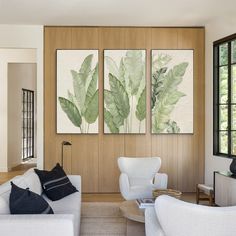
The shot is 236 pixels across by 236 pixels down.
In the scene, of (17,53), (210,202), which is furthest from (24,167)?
(210,202)

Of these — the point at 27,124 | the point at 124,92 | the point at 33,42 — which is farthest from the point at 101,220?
the point at 27,124

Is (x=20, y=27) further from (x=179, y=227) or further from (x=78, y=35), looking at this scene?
(x=179, y=227)

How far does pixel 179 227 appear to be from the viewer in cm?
281

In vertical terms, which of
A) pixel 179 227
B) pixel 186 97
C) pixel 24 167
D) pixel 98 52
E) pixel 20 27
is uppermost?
pixel 20 27

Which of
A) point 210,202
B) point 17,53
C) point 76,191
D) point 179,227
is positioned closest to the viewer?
point 179,227

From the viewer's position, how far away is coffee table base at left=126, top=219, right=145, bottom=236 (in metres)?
4.65

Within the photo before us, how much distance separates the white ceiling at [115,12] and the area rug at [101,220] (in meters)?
3.04

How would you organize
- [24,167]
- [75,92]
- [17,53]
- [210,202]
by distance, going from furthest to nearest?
[24,167], [17,53], [75,92], [210,202]

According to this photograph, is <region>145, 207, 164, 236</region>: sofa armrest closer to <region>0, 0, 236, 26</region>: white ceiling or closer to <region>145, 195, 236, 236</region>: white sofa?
<region>145, 195, 236, 236</region>: white sofa

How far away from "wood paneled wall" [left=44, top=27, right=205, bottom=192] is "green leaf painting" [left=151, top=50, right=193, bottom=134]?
0.36ft

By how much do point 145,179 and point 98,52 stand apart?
2576 millimetres

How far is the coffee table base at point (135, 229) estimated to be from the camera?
465 centimetres

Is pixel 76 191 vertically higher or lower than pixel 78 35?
lower

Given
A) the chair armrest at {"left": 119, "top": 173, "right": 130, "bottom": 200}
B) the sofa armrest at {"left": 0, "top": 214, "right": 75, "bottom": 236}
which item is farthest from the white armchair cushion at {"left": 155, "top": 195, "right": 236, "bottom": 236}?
the chair armrest at {"left": 119, "top": 173, "right": 130, "bottom": 200}
